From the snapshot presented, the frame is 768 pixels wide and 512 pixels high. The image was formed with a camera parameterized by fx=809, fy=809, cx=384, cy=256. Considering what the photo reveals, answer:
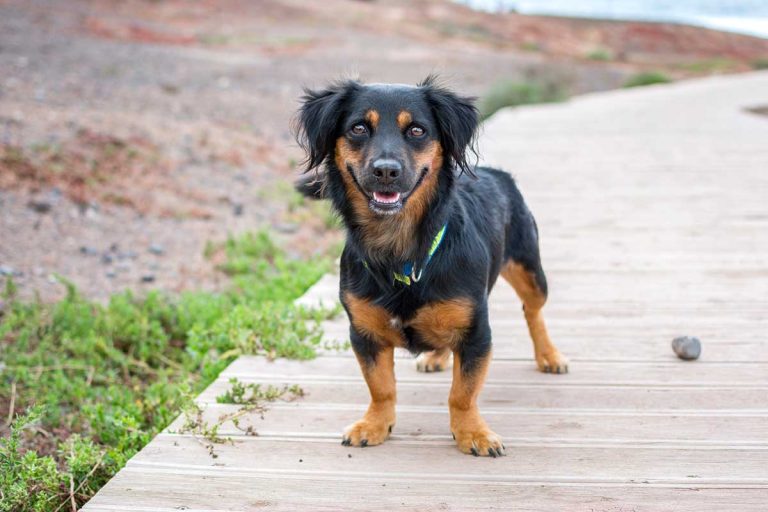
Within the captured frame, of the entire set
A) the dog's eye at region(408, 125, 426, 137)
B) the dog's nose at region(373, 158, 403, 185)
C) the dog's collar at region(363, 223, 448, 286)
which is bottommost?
the dog's collar at region(363, 223, 448, 286)

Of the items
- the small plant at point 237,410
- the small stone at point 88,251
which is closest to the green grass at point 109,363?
the small plant at point 237,410

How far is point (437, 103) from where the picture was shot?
3.03m

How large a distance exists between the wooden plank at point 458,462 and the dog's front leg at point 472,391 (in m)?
0.04

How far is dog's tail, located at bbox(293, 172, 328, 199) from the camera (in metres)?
3.19

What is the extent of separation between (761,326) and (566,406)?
143 centimetres

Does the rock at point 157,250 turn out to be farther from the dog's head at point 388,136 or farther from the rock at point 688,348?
the rock at point 688,348

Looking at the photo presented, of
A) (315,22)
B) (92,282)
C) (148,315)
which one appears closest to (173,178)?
(92,282)

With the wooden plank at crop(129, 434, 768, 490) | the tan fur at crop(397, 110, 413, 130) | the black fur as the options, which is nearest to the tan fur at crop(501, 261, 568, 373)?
the black fur

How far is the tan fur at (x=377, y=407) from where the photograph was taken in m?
2.95

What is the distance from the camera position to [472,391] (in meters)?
2.88

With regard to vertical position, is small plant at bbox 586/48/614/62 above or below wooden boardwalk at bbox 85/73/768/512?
above

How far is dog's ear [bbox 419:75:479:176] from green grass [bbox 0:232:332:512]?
129 centimetres

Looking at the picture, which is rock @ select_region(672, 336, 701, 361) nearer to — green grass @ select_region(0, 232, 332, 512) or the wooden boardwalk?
the wooden boardwalk

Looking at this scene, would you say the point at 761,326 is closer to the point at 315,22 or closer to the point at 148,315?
the point at 148,315
